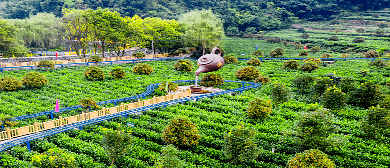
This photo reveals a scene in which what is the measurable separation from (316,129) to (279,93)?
23.4ft

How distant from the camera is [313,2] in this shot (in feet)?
293

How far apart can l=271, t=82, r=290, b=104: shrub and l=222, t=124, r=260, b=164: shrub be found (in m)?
7.22

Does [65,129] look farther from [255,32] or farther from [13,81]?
[255,32]

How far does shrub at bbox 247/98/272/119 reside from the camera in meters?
16.8

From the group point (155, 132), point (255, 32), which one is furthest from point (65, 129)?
point (255, 32)

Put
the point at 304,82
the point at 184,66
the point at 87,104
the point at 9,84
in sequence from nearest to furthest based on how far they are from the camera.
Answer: the point at 87,104
the point at 304,82
the point at 9,84
the point at 184,66

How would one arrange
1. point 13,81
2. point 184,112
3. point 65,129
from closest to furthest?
point 65,129 → point 184,112 → point 13,81

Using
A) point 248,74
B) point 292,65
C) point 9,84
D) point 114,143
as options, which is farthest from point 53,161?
point 292,65

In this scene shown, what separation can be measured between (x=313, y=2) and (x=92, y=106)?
88.9 meters

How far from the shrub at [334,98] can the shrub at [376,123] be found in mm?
3249

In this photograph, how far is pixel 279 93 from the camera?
1902cm

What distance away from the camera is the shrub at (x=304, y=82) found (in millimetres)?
22344

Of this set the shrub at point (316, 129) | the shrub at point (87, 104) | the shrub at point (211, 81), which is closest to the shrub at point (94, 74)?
the shrub at point (87, 104)

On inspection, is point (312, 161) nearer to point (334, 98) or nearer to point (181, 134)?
point (181, 134)
